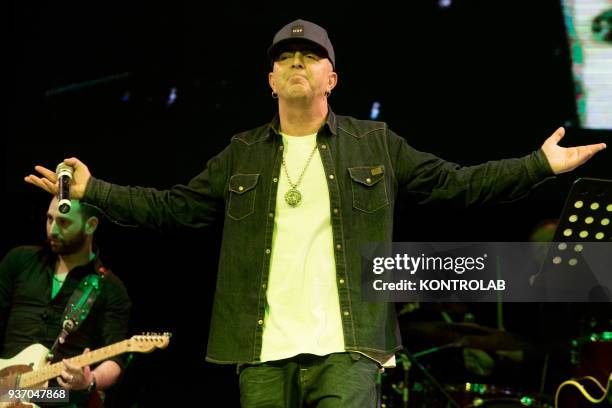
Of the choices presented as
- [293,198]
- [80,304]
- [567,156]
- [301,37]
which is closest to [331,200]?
[293,198]

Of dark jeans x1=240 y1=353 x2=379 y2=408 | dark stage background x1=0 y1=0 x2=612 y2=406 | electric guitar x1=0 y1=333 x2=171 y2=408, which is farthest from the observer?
dark stage background x1=0 y1=0 x2=612 y2=406

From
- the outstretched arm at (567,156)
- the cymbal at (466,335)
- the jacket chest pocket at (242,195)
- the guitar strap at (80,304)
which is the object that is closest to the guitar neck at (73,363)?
the guitar strap at (80,304)

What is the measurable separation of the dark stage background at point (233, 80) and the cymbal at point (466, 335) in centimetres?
92

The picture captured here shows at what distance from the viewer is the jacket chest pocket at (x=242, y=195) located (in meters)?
3.21

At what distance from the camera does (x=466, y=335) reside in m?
5.33

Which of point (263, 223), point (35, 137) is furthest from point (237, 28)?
point (263, 223)

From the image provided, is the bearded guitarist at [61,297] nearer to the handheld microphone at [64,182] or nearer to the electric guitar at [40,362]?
the electric guitar at [40,362]

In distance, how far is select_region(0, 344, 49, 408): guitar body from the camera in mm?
4441

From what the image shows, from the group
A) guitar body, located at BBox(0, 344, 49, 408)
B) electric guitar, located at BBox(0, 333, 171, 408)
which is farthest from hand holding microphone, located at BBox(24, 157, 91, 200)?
guitar body, located at BBox(0, 344, 49, 408)

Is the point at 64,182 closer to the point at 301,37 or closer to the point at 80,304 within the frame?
the point at 301,37

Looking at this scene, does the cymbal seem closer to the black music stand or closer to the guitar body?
the black music stand

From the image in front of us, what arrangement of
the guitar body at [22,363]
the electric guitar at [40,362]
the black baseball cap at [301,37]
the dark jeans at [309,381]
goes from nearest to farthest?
the dark jeans at [309,381], the black baseball cap at [301,37], the electric guitar at [40,362], the guitar body at [22,363]

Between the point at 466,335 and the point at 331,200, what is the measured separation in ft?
8.37

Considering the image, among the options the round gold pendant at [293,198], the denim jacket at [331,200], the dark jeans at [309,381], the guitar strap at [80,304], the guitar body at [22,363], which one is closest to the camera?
the dark jeans at [309,381]
